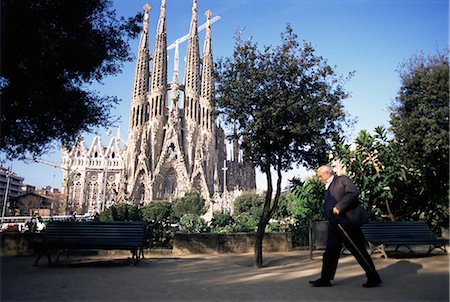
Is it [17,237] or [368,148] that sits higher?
[368,148]

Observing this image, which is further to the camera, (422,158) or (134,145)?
(134,145)

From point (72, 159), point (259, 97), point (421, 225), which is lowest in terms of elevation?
point (421, 225)

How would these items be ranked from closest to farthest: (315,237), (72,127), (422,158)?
(315,237), (72,127), (422,158)

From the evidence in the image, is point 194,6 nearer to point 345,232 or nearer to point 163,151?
point 163,151

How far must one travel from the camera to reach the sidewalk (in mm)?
3662

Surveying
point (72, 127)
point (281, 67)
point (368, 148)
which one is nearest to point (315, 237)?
point (368, 148)

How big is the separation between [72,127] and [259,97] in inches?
176

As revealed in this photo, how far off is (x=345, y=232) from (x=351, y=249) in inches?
9.5

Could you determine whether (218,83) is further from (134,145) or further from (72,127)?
(134,145)

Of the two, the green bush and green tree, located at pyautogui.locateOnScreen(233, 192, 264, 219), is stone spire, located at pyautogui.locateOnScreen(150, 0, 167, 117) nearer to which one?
green tree, located at pyautogui.locateOnScreen(233, 192, 264, 219)

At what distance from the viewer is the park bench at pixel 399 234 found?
6.42 metres

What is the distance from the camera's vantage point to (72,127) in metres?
7.81

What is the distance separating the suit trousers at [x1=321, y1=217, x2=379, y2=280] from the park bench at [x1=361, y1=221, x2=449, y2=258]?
8.60ft

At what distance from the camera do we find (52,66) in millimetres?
6672
